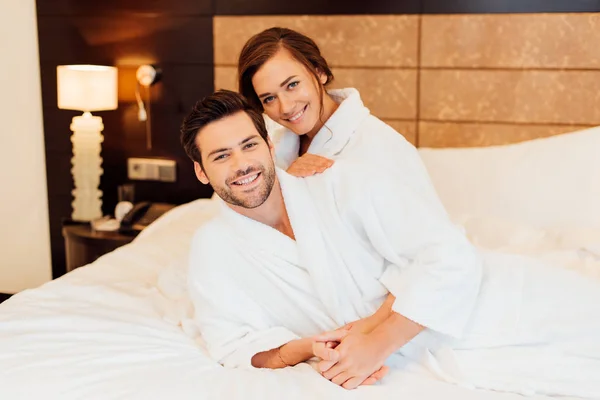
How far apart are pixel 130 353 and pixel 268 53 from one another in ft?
2.76

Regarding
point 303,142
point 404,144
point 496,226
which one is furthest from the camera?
point 496,226

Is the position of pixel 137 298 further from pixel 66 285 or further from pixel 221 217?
pixel 221 217

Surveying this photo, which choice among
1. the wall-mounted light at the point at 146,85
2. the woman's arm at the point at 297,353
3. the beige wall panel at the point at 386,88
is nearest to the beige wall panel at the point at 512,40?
the beige wall panel at the point at 386,88

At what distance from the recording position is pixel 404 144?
204 centimetres

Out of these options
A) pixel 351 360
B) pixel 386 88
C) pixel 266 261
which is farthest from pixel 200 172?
pixel 386 88

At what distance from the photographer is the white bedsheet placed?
1535 millimetres

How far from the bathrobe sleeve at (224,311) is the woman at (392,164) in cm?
20

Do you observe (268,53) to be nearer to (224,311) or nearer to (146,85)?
(224,311)

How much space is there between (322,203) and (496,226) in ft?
2.93

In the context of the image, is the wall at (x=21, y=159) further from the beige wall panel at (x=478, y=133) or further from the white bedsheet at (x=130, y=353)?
the beige wall panel at (x=478, y=133)

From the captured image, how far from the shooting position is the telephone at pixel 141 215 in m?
3.19

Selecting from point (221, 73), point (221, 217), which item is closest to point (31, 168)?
point (221, 73)

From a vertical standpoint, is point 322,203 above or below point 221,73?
below

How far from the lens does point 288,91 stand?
6.66ft
